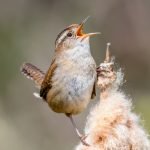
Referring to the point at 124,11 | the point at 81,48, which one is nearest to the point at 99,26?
the point at 124,11

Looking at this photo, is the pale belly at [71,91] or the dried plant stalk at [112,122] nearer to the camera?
the dried plant stalk at [112,122]

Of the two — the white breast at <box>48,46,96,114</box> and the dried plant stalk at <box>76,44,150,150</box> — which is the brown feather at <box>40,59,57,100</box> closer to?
the white breast at <box>48,46,96,114</box>

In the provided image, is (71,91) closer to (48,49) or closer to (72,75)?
(72,75)

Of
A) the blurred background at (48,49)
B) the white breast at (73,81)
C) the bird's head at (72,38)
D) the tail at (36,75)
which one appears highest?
the bird's head at (72,38)

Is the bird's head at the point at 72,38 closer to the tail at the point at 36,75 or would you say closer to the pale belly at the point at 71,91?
the pale belly at the point at 71,91

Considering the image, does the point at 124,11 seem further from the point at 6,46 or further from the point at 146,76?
the point at 6,46

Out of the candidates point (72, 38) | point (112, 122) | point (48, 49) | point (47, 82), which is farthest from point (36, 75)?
point (48, 49)

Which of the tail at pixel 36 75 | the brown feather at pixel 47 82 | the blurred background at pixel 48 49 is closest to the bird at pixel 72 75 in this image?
the brown feather at pixel 47 82
